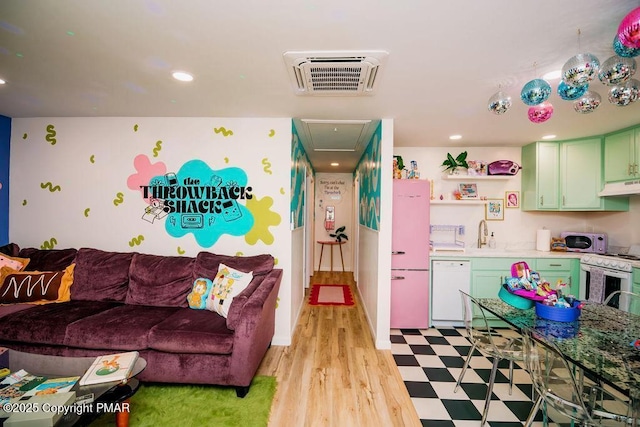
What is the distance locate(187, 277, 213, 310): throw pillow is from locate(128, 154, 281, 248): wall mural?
547 mm

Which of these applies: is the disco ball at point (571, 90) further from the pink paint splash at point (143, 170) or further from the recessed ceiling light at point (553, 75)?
the pink paint splash at point (143, 170)

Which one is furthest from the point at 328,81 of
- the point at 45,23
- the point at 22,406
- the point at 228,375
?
the point at 22,406

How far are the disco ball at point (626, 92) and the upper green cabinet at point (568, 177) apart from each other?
2.69 meters

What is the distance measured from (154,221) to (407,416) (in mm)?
3018

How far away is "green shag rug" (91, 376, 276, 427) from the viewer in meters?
1.92

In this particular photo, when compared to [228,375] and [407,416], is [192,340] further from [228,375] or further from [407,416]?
[407,416]

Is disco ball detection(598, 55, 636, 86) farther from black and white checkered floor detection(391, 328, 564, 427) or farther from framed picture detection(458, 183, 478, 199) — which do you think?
framed picture detection(458, 183, 478, 199)

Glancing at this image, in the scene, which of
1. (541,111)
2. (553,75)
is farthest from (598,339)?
(553,75)

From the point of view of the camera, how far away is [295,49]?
1.83m

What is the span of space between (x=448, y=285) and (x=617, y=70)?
2.74 metres

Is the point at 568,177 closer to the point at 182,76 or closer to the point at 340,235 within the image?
the point at 340,235

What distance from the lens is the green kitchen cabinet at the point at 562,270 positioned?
3.57m

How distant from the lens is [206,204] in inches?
125

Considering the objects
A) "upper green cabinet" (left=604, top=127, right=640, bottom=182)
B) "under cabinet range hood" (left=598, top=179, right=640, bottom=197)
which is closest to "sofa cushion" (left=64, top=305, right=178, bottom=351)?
"under cabinet range hood" (left=598, top=179, right=640, bottom=197)
